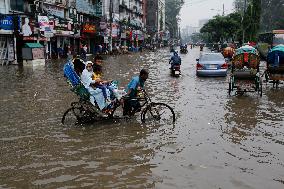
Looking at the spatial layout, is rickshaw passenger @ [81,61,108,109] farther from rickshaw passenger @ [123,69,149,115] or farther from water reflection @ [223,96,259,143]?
water reflection @ [223,96,259,143]

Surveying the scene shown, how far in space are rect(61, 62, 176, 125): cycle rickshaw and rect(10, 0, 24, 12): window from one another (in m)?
26.8

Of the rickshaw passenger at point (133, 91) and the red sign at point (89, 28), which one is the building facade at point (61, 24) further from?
the rickshaw passenger at point (133, 91)

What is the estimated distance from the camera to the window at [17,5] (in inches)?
1373

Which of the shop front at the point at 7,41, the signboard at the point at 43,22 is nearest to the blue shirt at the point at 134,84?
the shop front at the point at 7,41

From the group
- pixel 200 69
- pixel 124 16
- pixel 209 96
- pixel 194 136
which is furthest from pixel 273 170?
pixel 124 16

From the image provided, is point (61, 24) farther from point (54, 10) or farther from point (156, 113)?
point (156, 113)

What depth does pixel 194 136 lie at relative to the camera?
9156 mm

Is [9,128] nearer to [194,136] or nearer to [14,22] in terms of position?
[194,136]

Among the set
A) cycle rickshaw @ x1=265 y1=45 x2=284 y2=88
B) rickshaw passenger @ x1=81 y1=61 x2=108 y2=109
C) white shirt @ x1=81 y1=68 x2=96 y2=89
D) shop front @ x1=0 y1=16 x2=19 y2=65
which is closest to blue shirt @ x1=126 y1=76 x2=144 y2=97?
rickshaw passenger @ x1=81 y1=61 x2=108 y2=109

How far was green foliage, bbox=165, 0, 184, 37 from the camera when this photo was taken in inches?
6747

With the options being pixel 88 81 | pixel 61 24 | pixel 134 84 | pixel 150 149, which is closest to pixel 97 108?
pixel 88 81

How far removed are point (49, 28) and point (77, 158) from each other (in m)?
31.1

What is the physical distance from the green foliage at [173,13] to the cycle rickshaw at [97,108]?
162928mm

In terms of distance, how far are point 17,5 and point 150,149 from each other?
1224 inches
